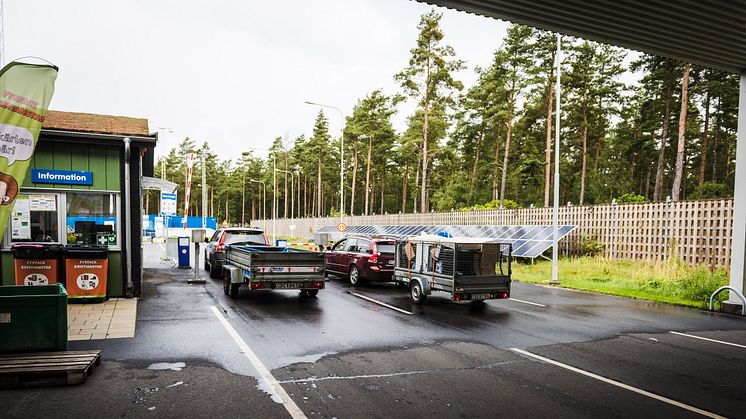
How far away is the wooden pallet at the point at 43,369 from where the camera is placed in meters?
5.45

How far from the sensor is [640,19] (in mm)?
8109

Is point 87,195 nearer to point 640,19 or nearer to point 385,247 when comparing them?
point 385,247

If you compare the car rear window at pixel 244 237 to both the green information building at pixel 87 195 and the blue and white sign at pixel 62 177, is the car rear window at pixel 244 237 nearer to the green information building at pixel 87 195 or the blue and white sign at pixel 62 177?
the green information building at pixel 87 195

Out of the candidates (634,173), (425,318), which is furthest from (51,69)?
(634,173)

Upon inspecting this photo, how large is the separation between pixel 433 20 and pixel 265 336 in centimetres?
3311

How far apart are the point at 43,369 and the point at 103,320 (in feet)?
12.6

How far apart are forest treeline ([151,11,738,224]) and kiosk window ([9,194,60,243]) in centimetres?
1663

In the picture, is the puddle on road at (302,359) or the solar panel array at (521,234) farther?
the solar panel array at (521,234)

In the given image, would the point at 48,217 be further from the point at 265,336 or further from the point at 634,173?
the point at 634,173

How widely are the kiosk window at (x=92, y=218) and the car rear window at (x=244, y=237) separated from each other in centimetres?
458

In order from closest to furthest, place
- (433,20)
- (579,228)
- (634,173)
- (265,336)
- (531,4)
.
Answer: (531,4)
(265,336)
(579,228)
(433,20)
(634,173)

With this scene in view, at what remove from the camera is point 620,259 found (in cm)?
1978

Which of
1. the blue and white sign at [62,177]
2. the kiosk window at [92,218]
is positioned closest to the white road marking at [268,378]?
the kiosk window at [92,218]

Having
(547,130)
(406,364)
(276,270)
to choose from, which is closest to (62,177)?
(276,270)
